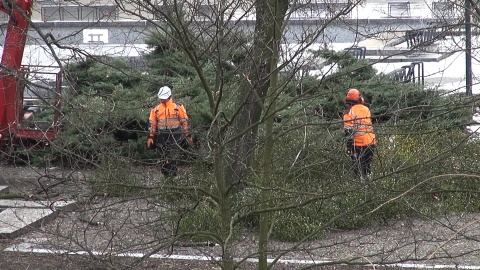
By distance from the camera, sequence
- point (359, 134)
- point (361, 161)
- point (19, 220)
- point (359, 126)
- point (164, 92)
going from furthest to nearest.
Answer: point (164, 92) < point (19, 220) < point (361, 161) < point (359, 134) < point (359, 126)

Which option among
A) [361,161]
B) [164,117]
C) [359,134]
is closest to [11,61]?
[164,117]

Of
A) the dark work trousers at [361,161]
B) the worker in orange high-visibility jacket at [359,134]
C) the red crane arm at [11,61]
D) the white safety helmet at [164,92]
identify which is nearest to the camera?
the worker in orange high-visibility jacket at [359,134]

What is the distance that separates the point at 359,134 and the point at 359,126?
771 millimetres

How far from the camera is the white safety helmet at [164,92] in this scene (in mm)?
9353

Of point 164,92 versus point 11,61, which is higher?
point 11,61

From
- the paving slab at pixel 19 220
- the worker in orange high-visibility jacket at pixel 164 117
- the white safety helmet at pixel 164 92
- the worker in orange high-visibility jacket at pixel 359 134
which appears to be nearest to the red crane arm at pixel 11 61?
the paving slab at pixel 19 220

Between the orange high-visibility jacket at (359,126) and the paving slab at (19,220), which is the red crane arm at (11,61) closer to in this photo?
the paving slab at (19,220)

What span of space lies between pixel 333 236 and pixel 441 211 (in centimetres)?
122

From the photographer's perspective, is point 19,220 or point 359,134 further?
point 19,220

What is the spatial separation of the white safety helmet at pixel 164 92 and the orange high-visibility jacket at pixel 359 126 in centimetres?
210

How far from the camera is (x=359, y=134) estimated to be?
6262 millimetres

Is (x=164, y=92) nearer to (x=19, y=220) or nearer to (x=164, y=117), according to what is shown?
(x=164, y=117)

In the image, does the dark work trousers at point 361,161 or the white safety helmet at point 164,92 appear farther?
the white safety helmet at point 164,92

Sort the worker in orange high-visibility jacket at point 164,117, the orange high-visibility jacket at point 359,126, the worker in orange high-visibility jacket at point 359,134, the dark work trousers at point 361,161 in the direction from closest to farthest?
the orange high-visibility jacket at point 359,126
the worker in orange high-visibility jacket at point 359,134
the dark work trousers at point 361,161
the worker in orange high-visibility jacket at point 164,117
